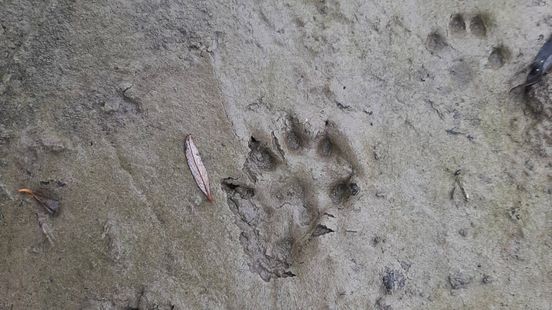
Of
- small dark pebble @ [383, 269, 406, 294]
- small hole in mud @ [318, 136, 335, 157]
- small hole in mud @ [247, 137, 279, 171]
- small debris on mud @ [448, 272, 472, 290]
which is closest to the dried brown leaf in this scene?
small hole in mud @ [247, 137, 279, 171]

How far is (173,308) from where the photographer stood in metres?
1.61

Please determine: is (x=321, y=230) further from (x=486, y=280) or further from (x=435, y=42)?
(x=435, y=42)

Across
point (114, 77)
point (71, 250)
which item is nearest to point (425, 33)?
point (114, 77)

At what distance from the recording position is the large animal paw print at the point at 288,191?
Answer: 1.71 meters

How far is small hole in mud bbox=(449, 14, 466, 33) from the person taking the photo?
1947 mm

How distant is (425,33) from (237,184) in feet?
2.86

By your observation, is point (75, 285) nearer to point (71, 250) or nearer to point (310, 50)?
point (71, 250)

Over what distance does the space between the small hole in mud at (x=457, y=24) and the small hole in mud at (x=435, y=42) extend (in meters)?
0.06

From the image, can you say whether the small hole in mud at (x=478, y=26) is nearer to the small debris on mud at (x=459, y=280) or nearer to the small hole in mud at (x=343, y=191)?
the small hole in mud at (x=343, y=191)

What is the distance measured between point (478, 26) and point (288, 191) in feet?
3.04

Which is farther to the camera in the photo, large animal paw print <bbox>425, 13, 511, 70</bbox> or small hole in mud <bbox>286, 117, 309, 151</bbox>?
large animal paw print <bbox>425, 13, 511, 70</bbox>

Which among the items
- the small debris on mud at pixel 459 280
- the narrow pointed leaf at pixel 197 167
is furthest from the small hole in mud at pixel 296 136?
the small debris on mud at pixel 459 280

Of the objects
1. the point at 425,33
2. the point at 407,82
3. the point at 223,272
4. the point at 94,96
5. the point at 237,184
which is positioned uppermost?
the point at 425,33

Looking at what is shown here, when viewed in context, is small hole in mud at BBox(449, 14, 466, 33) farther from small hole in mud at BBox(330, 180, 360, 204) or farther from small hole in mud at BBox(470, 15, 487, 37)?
small hole in mud at BBox(330, 180, 360, 204)
